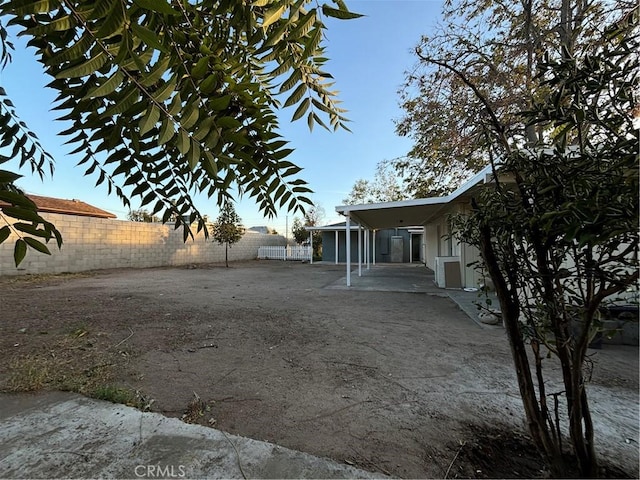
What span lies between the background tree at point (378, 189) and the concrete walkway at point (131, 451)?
82.6ft

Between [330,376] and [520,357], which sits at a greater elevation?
[520,357]

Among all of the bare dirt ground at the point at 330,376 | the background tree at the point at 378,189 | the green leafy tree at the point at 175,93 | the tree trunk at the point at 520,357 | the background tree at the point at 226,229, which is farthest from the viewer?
the background tree at the point at 378,189

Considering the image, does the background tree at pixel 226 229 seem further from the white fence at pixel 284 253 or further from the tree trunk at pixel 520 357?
the tree trunk at pixel 520 357

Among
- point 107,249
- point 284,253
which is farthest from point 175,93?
point 284,253

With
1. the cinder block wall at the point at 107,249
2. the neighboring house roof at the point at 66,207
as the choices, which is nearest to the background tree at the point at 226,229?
the cinder block wall at the point at 107,249

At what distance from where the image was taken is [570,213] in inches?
42.6

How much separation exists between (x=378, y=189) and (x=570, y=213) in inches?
1062

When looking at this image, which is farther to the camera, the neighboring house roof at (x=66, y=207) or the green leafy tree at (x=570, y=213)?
the neighboring house roof at (x=66, y=207)

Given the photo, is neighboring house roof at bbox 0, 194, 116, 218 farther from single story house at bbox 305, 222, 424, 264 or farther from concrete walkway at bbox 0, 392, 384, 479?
concrete walkway at bbox 0, 392, 384, 479

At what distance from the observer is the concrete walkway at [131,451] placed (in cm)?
167

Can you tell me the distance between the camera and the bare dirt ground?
198 cm

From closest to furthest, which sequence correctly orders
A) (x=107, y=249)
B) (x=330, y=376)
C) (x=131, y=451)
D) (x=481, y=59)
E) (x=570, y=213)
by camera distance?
(x=570, y=213) → (x=131, y=451) → (x=330, y=376) → (x=481, y=59) → (x=107, y=249)

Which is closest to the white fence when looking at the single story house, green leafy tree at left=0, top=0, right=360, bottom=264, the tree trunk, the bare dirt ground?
the single story house

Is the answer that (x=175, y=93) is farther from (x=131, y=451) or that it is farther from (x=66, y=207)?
(x=66, y=207)
